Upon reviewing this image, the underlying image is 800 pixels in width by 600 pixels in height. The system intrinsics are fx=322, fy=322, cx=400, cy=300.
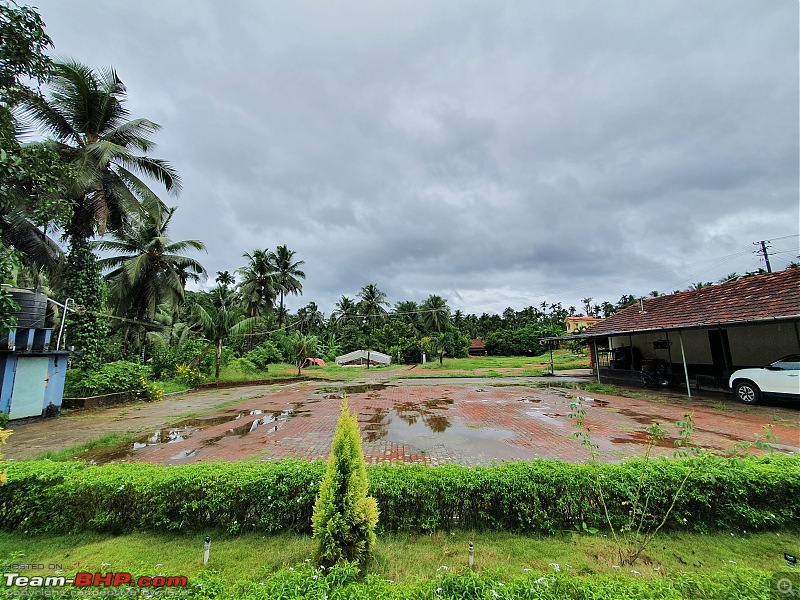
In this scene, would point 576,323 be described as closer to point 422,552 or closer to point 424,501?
point 424,501

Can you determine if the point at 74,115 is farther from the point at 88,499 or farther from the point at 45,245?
the point at 88,499

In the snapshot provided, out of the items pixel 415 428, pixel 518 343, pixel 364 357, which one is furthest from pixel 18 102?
pixel 518 343

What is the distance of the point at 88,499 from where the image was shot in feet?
12.0

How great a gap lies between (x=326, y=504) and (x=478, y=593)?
139 centimetres

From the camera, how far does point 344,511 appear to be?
114 inches

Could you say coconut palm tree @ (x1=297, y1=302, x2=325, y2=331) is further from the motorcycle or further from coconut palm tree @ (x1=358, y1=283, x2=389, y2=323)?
the motorcycle

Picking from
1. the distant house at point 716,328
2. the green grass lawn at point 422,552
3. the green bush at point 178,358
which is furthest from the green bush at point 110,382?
the distant house at point 716,328

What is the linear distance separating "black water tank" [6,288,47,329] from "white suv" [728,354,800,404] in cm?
2364

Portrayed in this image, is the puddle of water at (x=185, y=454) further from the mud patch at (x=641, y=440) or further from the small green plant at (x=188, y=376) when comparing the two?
the small green plant at (x=188, y=376)

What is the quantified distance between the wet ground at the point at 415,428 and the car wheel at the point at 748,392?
1.30 feet

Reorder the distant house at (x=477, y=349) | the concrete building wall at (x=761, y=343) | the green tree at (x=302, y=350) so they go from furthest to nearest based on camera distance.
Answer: the distant house at (x=477, y=349)
the green tree at (x=302, y=350)
the concrete building wall at (x=761, y=343)

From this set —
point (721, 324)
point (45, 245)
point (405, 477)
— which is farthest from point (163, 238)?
point (721, 324)

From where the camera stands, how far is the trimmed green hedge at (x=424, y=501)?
143 inches

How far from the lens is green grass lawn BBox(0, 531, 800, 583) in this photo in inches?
116
